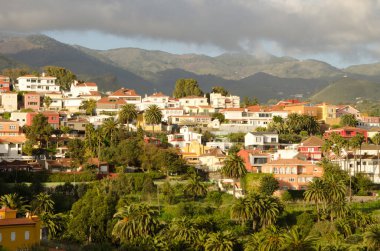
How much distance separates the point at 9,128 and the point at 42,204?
22.6 metres

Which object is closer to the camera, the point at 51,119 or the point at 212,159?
the point at 212,159

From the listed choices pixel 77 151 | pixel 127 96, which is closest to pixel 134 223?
pixel 77 151

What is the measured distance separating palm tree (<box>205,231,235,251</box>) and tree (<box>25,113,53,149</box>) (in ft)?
107

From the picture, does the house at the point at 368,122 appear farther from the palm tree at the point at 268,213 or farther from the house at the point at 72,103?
the palm tree at the point at 268,213

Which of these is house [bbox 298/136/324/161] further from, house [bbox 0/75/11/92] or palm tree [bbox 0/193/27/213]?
house [bbox 0/75/11/92]

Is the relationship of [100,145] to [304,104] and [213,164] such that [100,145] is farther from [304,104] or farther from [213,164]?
[304,104]

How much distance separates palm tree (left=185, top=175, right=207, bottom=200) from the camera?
229 ft

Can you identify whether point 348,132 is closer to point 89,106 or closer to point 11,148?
point 89,106

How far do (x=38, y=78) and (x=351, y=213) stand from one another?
61.8m

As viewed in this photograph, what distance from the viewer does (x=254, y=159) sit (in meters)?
79.6

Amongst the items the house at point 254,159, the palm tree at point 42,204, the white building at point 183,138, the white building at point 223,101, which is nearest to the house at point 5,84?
the white building at point 183,138

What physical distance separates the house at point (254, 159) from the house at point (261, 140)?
7999 mm

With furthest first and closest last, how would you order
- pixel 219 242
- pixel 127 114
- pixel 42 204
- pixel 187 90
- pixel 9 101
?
1. pixel 187 90
2. pixel 9 101
3. pixel 127 114
4. pixel 42 204
5. pixel 219 242

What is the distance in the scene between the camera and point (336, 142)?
8019 cm
